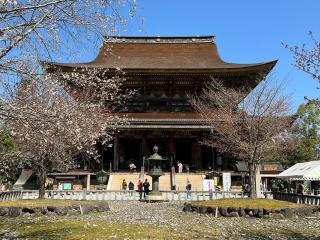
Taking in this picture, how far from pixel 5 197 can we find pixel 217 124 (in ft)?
51.6

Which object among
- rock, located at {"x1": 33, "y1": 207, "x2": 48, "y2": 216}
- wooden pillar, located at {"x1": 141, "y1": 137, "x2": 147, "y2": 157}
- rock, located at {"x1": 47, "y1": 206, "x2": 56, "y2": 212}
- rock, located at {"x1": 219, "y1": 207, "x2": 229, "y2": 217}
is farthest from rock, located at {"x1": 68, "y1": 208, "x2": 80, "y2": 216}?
wooden pillar, located at {"x1": 141, "y1": 137, "x2": 147, "y2": 157}

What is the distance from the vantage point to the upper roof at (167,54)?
3859cm

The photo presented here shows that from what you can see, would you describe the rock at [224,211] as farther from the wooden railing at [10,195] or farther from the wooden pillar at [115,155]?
the wooden pillar at [115,155]

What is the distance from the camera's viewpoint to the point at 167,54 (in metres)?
44.3

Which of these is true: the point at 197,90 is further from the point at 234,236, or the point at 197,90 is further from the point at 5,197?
the point at 234,236

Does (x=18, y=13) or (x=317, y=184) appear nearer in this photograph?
(x=18, y=13)

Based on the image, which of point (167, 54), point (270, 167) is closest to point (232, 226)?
point (270, 167)

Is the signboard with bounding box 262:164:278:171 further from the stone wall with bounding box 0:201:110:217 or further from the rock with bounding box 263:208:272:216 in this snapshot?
the stone wall with bounding box 0:201:110:217

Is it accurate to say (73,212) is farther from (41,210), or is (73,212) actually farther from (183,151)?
(183,151)

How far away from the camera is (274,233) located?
12289 millimetres

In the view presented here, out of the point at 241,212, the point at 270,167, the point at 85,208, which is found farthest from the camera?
the point at 270,167

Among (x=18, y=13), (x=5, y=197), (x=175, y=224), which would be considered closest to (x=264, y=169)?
(x=5, y=197)

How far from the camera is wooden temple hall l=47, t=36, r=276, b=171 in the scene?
117 ft

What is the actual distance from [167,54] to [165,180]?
17104 millimetres
